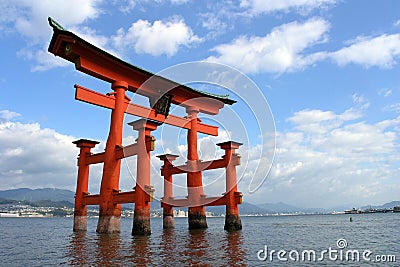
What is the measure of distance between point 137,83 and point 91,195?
8.07 metres

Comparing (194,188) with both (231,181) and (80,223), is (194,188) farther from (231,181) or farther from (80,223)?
(80,223)

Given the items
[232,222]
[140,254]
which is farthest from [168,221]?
[140,254]

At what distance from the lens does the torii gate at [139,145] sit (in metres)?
20.6

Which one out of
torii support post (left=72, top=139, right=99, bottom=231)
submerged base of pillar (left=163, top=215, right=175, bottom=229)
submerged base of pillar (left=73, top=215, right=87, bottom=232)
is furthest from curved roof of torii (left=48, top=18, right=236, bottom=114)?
submerged base of pillar (left=73, top=215, right=87, bottom=232)

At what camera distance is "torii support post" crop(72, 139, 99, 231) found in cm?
2538

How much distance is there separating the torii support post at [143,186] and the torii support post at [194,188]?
254 inches

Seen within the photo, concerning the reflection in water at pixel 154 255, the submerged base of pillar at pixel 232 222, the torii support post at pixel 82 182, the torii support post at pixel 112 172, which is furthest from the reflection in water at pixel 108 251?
the submerged base of pillar at pixel 232 222

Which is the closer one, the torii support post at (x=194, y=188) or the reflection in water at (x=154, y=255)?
the reflection in water at (x=154, y=255)

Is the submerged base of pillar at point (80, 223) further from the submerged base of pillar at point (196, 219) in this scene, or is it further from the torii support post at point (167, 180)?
the submerged base of pillar at point (196, 219)

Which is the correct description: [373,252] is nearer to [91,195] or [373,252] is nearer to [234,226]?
[234,226]

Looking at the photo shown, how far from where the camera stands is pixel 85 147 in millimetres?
25734

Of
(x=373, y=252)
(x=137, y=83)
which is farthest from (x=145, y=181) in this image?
(x=373, y=252)

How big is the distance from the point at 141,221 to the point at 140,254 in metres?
6.32

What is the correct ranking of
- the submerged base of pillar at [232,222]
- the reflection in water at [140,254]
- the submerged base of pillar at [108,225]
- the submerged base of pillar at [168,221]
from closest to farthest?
1. the reflection in water at [140,254]
2. the submerged base of pillar at [108,225]
3. the submerged base of pillar at [232,222]
4. the submerged base of pillar at [168,221]
